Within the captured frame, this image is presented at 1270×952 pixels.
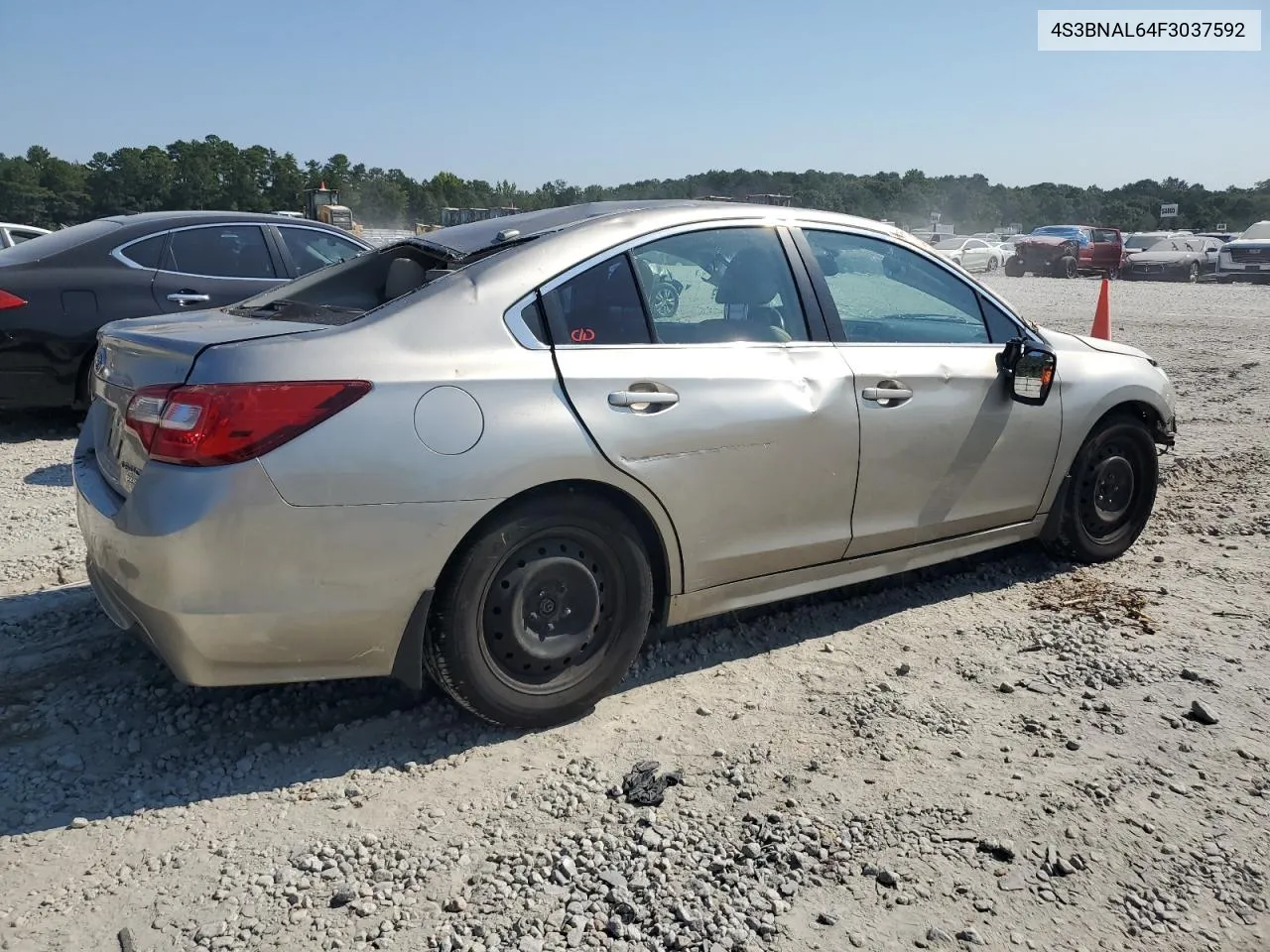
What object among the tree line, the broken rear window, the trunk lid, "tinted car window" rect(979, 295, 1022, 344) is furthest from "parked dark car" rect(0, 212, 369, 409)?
the tree line

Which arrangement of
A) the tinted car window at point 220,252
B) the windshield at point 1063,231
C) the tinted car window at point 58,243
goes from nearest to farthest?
the tinted car window at point 58,243 < the tinted car window at point 220,252 < the windshield at point 1063,231

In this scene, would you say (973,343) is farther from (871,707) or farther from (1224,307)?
(1224,307)

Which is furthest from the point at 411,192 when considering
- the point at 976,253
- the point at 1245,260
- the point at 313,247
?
the point at 313,247

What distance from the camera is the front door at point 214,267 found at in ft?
24.3

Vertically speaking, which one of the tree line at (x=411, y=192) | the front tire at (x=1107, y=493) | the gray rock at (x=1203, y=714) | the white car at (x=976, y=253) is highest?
the tree line at (x=411, y=192)

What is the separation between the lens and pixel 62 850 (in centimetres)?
274

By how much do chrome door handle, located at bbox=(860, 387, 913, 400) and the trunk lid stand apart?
1991mm

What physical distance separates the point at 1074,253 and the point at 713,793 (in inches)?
1333

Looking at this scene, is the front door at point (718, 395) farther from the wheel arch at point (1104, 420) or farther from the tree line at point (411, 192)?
the tree line at point (411, 192)

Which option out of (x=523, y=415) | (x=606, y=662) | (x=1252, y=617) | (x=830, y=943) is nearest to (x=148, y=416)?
(x=523, y=415)

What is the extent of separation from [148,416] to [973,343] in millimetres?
3179

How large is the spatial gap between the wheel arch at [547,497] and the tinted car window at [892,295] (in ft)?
3.89

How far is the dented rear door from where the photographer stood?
10.8 ft

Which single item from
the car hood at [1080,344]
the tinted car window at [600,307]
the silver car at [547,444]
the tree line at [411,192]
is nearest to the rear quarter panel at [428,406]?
the silver car at [547,444]
